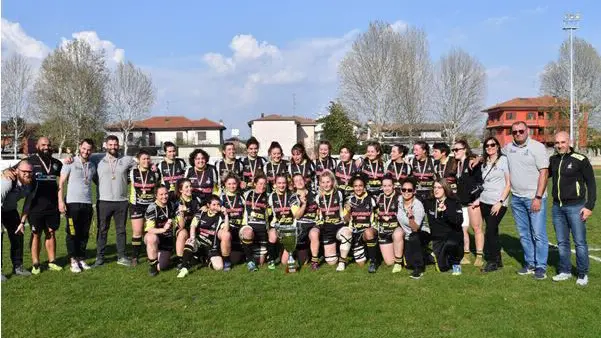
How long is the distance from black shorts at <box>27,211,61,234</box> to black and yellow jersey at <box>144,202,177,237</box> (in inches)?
48.4

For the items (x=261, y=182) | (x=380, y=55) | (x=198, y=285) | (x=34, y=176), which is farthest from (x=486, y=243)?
(x=380, y=55)

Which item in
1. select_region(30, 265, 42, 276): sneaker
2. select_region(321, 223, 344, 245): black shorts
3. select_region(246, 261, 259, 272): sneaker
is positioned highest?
select_region(321, 223, 344, 245): black shorts

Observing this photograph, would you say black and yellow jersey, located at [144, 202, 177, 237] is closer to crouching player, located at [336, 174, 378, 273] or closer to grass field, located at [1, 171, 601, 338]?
grass field, located at [1, 171, 601, 338]

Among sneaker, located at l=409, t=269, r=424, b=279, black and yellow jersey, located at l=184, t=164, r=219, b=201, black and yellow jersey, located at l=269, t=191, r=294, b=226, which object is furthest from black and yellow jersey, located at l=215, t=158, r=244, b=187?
sneaker, located at l=409, t=269, r=424, b=279

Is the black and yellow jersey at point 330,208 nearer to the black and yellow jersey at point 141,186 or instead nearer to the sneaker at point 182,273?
the sneaker at point 182,273

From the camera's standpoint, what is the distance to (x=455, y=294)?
5.56 m

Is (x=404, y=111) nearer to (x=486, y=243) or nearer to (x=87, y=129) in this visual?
(x=87, y=129)

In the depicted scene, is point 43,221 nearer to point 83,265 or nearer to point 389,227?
point 83,265

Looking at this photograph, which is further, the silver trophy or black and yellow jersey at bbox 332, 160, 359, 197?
black and yellow jersey at bbox 332, 160, 359, 197

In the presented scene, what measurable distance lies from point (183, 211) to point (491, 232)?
4.22m

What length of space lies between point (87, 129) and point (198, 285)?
42769 millimetres

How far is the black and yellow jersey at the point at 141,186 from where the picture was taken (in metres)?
7.15

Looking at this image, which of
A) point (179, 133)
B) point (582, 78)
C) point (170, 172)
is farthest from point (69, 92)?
point (582, 78)

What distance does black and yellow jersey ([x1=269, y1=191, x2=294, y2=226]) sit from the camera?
23.0ft
